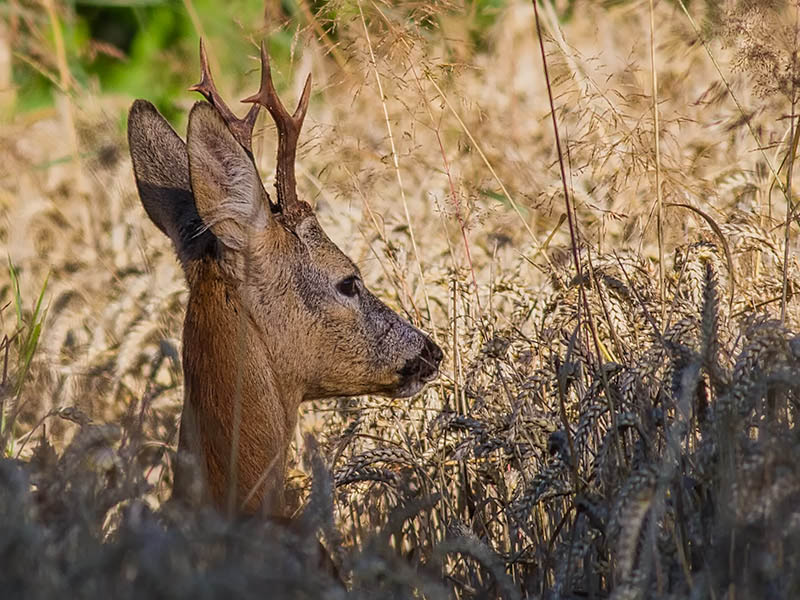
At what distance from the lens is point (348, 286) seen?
4.16 metres

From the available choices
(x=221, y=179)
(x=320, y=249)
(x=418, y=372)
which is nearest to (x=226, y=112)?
(x=221, y=179)

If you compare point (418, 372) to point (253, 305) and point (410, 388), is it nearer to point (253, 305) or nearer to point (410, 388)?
point (410, 388)

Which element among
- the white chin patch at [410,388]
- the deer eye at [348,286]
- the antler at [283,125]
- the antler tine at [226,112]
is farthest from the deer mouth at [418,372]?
the antler tine at [226,112]

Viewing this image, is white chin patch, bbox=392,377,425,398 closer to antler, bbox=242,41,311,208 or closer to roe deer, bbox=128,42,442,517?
roe deer, bbox=128,42,442,517

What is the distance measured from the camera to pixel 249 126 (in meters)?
3.92

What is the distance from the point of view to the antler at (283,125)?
150 inches

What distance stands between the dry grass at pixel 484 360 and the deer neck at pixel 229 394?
0.18 metres

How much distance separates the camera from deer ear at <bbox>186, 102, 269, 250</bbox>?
3.51m

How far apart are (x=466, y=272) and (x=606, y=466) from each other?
2.11 meters

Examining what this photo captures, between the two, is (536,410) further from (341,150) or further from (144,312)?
(144,312)

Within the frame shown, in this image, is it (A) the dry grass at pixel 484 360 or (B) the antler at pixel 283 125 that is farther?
(B) the antler at pixel 283 125

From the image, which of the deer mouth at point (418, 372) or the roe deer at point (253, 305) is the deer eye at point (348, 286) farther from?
the deer mouth at point (418, 372)

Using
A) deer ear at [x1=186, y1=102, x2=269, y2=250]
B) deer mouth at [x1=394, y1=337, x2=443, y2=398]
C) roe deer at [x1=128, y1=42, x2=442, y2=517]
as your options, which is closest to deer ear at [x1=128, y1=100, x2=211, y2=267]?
roe deer at [x1=128, y1=42, x2=442, y2=517]

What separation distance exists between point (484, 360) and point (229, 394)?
76 cm
